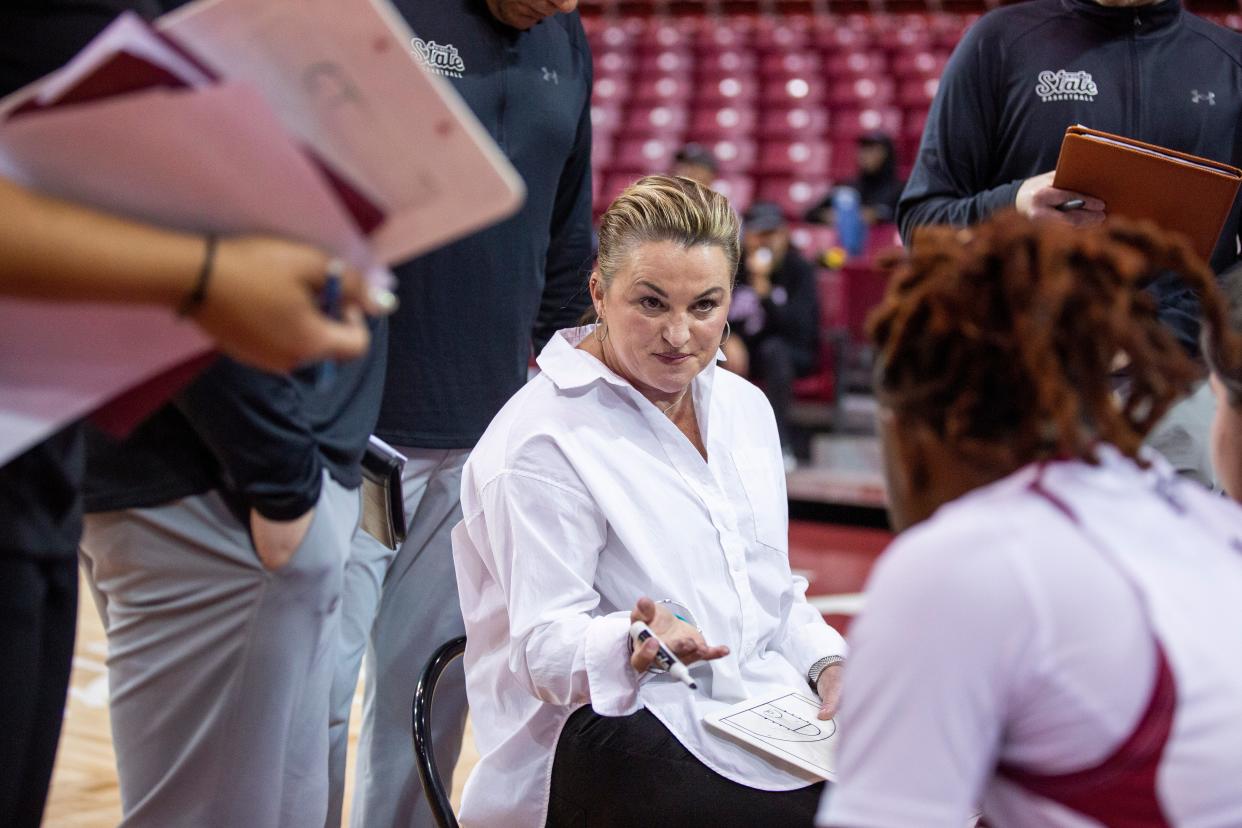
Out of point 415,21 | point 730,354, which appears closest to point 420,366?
point 415,21

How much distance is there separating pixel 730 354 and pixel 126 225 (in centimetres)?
502

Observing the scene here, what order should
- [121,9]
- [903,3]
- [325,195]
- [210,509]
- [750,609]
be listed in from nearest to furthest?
[325,195], [121,9], [210,509], [750,609], [903,3]

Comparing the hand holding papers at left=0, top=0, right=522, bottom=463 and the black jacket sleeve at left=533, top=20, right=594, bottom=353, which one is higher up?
the hand holding papers at left=0, top=0, right=522, bottom=463

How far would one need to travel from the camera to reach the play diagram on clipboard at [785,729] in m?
1.51

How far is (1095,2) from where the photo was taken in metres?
2.16

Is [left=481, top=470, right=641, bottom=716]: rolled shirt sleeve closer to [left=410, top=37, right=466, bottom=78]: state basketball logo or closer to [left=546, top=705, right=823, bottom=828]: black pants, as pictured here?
[left=546, top=705, right=823, bottom=828]: black pants

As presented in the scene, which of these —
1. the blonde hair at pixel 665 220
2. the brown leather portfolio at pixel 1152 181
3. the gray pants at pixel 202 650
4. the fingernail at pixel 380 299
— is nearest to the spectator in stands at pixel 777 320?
the blonde hair at pixel 665 220

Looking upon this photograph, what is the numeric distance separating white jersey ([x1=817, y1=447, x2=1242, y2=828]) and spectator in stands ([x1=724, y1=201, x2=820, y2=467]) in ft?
17.2

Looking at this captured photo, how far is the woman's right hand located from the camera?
1429mm

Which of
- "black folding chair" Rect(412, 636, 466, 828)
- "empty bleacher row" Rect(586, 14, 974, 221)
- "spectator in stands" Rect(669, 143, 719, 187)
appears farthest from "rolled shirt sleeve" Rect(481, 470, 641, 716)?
"empty bleacher row" Rect(586, 14, 974, 221)

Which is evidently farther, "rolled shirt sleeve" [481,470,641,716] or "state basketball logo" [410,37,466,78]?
"state basketball logo" [410,37,466,78]

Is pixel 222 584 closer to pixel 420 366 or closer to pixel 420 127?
pixel 420 127

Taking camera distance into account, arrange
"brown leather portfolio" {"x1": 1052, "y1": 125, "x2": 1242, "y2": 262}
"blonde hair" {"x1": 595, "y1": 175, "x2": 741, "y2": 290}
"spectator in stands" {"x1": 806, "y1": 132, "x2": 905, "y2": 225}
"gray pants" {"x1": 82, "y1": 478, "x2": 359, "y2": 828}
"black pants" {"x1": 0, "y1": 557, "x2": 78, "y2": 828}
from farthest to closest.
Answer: "spectator in stands" {"x1": 806, "y1": 132, "x2": 905, "y2": 225}, "blonde hair" {"x1": 595, "y1": 175, "x2": 741, "y2": 290}, "brown leather portfolio" {"x1": 1052, "y1": 125, "x2": 1242, "y2": 262}, "gray pants" {"x1": 82, "y1": 478, "x2": 359, "y2": 828}, "black pants" {"x1": 0, "y1": 557, "x2": 78, "y2": 828}

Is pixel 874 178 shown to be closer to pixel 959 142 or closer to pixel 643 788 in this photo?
pixel 959 142
